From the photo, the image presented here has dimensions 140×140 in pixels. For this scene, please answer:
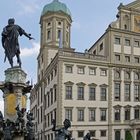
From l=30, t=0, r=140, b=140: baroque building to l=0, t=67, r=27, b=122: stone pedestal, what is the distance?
48.6 meters

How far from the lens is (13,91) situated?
15297 millimetres

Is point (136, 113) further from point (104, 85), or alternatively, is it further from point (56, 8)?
point (56, 8)

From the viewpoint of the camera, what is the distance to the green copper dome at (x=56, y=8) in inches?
3401

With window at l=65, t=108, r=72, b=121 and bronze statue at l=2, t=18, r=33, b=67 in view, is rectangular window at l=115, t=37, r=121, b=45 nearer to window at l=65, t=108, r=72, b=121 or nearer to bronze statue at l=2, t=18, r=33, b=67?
window at l=65, t=108, r=72, b=121

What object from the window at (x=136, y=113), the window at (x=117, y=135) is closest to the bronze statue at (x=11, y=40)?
the window at (x=117, y=135)

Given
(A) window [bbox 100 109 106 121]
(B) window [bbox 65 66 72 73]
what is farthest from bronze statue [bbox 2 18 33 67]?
(A) window [bbox 100 109 106 121]

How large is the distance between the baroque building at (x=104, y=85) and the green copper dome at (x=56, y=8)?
629 inches

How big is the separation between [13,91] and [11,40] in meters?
2.06

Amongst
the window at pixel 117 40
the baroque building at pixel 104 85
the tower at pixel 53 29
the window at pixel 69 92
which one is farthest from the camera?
the tower at pixel 53 29

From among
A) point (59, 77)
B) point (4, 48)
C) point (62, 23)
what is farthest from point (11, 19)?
Result: point (62, 23)

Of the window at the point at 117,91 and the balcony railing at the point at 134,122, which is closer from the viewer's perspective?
the balcony railing at the point at 134,122

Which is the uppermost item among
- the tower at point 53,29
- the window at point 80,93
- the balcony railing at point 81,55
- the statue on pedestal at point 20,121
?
the tower at point 53,29

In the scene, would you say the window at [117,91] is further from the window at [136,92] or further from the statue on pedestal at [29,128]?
the statue on pedestal at [29,128]

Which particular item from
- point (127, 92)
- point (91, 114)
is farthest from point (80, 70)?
point (127, 92)
